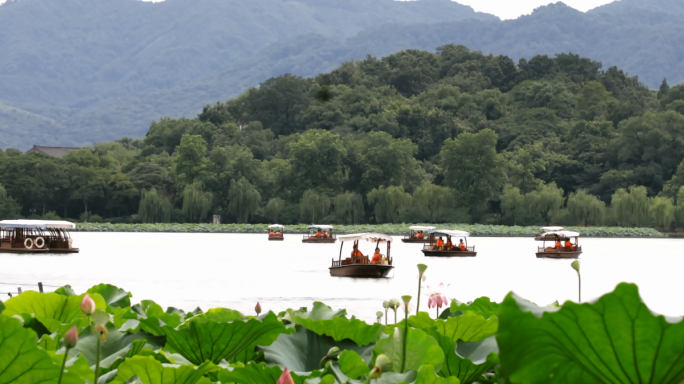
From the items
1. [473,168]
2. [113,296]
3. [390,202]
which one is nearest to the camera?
[113,296]

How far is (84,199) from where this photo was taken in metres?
92.2

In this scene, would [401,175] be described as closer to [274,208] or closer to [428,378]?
[274,208]

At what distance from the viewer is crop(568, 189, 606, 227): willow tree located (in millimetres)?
81375

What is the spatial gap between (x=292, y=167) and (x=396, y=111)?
1170 inches

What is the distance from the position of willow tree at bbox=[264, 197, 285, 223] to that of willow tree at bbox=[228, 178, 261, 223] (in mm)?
2875

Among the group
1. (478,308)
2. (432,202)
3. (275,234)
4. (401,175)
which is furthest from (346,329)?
(401,175)

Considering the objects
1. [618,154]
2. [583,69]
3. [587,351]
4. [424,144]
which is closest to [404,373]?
[587,351]

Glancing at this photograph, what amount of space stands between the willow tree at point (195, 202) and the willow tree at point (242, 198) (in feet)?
7.50

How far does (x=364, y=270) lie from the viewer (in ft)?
110

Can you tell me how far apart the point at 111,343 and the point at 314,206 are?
86.2 m

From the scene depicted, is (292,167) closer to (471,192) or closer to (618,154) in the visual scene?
(471,192)

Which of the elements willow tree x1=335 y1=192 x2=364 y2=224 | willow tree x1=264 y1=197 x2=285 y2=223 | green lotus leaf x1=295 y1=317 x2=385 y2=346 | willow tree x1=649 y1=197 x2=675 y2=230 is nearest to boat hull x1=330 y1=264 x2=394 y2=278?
green lotus leaf x1=295 y1=317 x2=385 y2=346

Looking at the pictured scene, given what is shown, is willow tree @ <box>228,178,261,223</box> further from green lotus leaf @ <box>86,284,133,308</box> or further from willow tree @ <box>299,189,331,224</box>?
green lotus leaf @ <box>86,284,133,308</box>

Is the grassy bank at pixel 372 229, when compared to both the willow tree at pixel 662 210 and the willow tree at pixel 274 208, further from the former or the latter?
the willow tree at pixel 662 210
